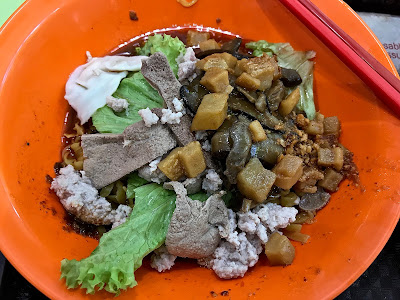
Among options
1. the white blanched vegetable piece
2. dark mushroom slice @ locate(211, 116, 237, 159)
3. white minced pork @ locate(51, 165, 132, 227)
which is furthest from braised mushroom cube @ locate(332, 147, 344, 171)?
the white blanched vegetable piece

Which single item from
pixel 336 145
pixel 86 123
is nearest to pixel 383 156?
pixel 336 145

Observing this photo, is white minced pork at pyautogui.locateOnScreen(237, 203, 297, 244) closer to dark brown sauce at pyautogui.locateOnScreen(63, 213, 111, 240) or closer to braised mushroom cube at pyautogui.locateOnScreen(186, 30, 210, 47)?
dark brown sauce at pyautogui.locateOnScreen(63, 213, 111, 240)

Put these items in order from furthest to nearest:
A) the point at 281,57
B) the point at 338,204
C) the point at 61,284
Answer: the point at 281,57, the point at 338,204, the point at 61,284

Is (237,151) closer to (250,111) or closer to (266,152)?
(266,152)

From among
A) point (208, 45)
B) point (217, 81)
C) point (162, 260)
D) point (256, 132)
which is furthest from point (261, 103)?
point (162, 260)

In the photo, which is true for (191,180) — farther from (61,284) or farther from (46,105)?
(46,105)

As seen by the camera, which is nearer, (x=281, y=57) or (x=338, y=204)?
(x=338, y=204)
